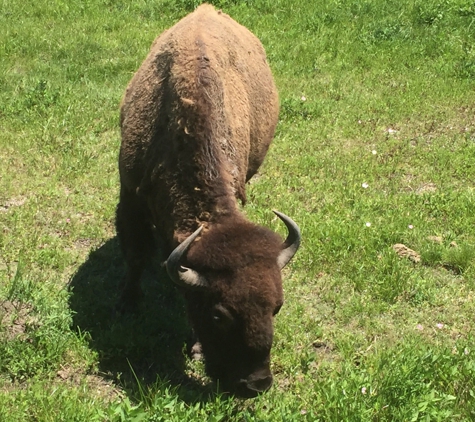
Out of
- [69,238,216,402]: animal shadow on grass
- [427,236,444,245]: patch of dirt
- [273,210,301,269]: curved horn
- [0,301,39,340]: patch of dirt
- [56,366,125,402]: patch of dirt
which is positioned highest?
[273,210,301,269]: curved horn

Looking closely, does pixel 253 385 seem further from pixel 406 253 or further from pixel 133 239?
pixel 406 253

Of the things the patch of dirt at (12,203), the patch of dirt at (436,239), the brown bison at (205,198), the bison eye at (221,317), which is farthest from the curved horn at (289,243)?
the patch of dirt at (12,203)

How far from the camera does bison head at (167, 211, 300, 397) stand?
3762 mm

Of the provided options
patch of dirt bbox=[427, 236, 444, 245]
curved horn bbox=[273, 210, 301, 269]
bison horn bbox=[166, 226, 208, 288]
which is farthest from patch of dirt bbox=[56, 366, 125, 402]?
patch of dirt bbox=[427, 236, 444, 245]

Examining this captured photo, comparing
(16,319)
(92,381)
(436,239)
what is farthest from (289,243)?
(436,239)

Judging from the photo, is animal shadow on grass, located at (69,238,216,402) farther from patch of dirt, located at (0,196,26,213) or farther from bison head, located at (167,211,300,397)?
patch of dirt, located at (0,196,26,213)

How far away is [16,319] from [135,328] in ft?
2.78

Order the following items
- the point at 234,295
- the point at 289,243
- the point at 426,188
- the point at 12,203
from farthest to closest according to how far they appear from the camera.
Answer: the point at 426,188, the point at 12,203, the point at 289,243, the point at 234,295

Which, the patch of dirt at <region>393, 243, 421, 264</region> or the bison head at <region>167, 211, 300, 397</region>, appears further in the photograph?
the patch of dirt at <region>393, 243, 421, 264</region>

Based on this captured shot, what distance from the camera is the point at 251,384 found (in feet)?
12.5

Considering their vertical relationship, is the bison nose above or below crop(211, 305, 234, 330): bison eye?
below

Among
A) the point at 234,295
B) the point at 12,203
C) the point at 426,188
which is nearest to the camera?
the point at 234,295

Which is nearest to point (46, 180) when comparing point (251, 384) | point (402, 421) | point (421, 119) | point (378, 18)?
point (251, 384)

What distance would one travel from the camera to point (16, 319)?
467cm
